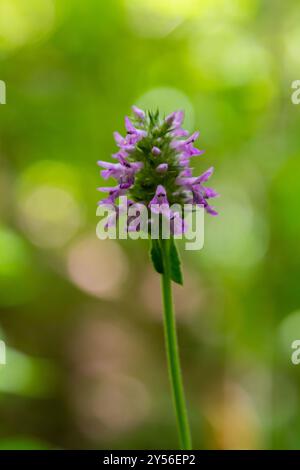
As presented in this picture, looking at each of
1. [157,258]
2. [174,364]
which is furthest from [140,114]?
[174,364]

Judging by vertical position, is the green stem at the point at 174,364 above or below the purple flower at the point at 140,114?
below

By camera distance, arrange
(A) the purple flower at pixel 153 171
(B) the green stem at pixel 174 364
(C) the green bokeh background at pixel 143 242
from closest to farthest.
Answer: (B) the green stem at pixel 174 364 < (A) the purple flower at pixel 153 171 < (C) the green bokeh background at pixel 143 242

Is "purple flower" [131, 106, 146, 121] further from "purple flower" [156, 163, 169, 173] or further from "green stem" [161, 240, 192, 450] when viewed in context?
"green stem" [161, 240, 192, 450]

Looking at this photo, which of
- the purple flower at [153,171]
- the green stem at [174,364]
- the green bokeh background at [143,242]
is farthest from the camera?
the green bokeh background at [143,242]

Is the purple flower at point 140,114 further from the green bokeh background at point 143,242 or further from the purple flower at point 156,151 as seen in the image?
the green bokeh background at point 143,242

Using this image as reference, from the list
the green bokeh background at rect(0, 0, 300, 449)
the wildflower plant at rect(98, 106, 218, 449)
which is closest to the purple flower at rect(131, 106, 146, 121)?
the wildflower plant at rect(98, 106, 218, 449)

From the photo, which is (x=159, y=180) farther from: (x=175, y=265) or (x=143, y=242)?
A: (x=143, y=242)

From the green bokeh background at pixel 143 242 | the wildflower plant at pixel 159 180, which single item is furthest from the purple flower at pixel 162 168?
the green bokeh background at pixel 143 242

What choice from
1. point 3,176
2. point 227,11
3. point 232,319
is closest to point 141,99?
point 227,11

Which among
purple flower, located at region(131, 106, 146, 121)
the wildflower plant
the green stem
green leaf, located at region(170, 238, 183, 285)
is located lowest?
the green stem
